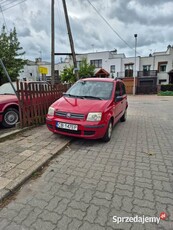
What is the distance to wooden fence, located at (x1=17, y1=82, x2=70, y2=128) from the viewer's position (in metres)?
5.29

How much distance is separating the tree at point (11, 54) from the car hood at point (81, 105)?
11.0 metres

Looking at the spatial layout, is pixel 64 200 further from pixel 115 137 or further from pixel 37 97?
pixel 37 97

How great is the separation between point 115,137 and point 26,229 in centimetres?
363

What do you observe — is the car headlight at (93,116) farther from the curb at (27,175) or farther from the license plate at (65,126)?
the curb at (27,175)

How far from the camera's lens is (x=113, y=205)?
2.27m

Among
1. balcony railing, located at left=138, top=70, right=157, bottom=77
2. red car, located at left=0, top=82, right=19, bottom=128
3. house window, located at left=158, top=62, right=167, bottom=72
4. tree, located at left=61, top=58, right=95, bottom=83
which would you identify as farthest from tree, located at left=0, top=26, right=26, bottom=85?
house window, located at left=158, top=62, right=167, bottom=72

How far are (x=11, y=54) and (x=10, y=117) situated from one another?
10654 millimetres

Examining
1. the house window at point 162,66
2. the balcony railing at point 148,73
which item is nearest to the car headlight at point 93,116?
the balcony railing at point 148,73

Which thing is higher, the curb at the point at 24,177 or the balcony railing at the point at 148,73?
the balcony railing at the point at 148,73

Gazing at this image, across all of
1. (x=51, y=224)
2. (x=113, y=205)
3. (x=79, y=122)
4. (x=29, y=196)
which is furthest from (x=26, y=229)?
(x=79, y=122)

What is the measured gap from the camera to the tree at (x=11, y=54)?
1396 cm

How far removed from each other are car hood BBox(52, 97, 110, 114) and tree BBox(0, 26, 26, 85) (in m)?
11.0

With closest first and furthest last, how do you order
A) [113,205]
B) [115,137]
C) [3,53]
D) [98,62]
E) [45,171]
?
[113,205] → [45,171] → [115,137] → [3,53] → [98,62]

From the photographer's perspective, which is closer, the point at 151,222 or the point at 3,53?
the point at 151,222
